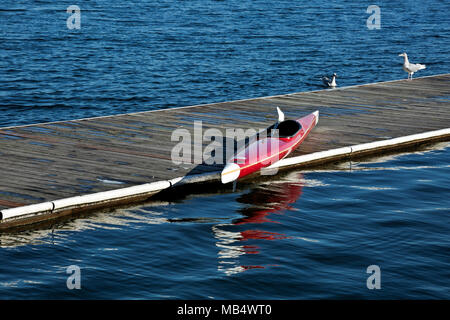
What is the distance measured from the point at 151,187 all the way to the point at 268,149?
9.37 ft

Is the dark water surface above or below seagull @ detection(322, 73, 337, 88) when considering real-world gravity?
below

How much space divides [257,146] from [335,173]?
2.48 meters

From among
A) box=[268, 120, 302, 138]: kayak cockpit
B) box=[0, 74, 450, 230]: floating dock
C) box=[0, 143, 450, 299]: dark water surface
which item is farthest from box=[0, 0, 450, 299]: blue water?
box=[268, 120, 302, 138]: kayak cockpit

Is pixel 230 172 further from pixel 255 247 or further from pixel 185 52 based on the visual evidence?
pixel 185 52

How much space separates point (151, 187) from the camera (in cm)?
1544

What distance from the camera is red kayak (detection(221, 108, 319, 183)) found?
1590cm

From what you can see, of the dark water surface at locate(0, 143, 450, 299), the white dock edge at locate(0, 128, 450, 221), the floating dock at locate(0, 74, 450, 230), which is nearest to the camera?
the dark water surface at locate(0, 143, 450, 299)

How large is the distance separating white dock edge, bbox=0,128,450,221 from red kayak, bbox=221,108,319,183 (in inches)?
12.2

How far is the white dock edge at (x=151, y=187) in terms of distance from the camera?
13952 millimetres

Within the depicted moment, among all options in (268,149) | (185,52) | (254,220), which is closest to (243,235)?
(254,220)

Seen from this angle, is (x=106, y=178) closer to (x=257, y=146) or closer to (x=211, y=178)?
(x=211, y=178)

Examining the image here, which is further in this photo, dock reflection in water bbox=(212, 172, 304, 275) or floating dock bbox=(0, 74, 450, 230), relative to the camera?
floating dock bbox=(0, 74, 450, 230)

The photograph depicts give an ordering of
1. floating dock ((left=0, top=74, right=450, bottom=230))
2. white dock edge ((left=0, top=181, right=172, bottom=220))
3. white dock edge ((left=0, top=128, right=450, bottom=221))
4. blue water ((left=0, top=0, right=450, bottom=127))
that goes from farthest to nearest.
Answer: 1. blue water ((left=0, top=0, right=450, bottom=127))
2. floating dock ((left=0, top=74, right=450, bottom=230))
3. white dock edge ((left=0, top=128, right=450, bottom=221))
4. white dock edge ((left=0, top=181, right=172, bottom=220))

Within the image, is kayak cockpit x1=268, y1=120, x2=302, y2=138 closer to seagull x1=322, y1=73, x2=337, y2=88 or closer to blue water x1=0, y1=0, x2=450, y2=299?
blue water x1=0, y1=0, x2=450, y2=299
